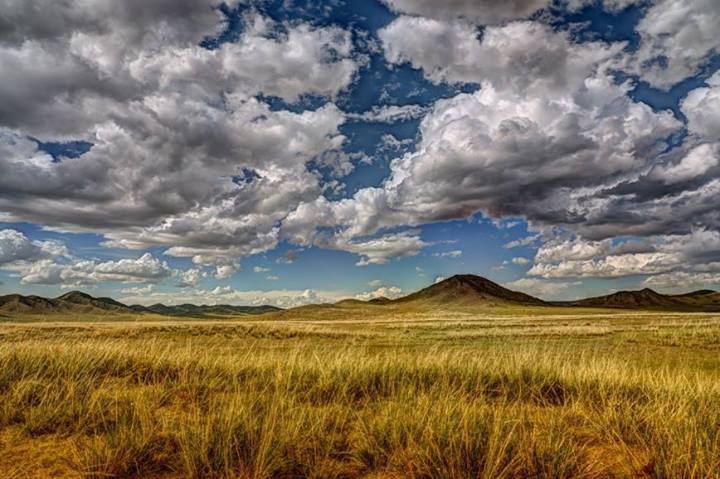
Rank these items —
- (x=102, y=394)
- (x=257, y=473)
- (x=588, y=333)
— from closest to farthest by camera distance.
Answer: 1. (x=257, y=473)
2. (x=102, y=394)
3. (x=588, y=333)

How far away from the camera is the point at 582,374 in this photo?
8.73m

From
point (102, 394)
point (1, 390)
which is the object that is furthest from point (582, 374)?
point (1, 390)

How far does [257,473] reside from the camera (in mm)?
4004

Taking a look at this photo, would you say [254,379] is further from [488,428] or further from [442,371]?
[488,428]

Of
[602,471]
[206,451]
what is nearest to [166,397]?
[206,451]

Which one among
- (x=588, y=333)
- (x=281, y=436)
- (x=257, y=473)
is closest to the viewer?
(x=257, y=473)

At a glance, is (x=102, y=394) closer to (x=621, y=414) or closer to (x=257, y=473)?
(x=257, y=473)

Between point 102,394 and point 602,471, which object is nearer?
point 602,471

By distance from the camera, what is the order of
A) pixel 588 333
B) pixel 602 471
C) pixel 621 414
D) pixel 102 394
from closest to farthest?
1. pixel 602 471
2. pixel 621 414
3. pixel 102 394
4. pixel 588 333

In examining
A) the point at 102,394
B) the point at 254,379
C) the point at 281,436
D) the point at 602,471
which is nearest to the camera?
the point at 602,471

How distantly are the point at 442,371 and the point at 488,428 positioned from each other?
3.65 m

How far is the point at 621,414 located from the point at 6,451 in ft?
24.2

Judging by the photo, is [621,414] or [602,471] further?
[621,414]

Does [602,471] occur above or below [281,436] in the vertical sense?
below
